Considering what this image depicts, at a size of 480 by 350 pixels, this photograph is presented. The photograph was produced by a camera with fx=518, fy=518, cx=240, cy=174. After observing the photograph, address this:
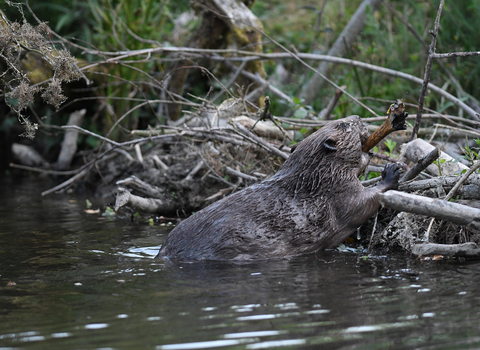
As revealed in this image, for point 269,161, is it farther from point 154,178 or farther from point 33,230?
point 33,230

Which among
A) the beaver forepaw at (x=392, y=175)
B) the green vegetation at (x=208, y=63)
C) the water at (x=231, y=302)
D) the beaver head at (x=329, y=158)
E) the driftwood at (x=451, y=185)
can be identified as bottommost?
the water at (x=231, y=302)

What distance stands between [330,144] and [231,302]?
1.93 metres

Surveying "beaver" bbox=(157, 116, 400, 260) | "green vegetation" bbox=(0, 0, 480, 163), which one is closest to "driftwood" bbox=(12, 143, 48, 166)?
"green vegetation" bbox=(0, 0, 480, 163)

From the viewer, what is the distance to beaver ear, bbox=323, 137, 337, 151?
424 cm

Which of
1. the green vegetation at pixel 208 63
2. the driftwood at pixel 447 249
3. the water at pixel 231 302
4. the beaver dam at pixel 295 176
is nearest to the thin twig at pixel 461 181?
the beaver dam at pixel 295 176

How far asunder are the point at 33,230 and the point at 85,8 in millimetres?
6369

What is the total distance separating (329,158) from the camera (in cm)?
432

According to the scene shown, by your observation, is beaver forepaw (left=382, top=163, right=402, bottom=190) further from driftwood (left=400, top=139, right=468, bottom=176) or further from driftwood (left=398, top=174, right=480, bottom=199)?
driftwood (left=400, top=139, right=468, bottom=176)

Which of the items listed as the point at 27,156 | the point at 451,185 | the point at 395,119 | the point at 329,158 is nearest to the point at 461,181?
the point at 451,185

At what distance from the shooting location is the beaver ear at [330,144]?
424cm

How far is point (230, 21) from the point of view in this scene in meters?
7.39

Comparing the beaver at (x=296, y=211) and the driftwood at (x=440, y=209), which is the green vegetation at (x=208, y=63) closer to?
the beaver at (x=296, y=211)

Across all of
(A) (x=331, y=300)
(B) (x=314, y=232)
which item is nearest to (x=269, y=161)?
(B) (x=314, y=232)

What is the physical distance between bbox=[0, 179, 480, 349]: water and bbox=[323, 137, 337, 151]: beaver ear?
2.81ft
